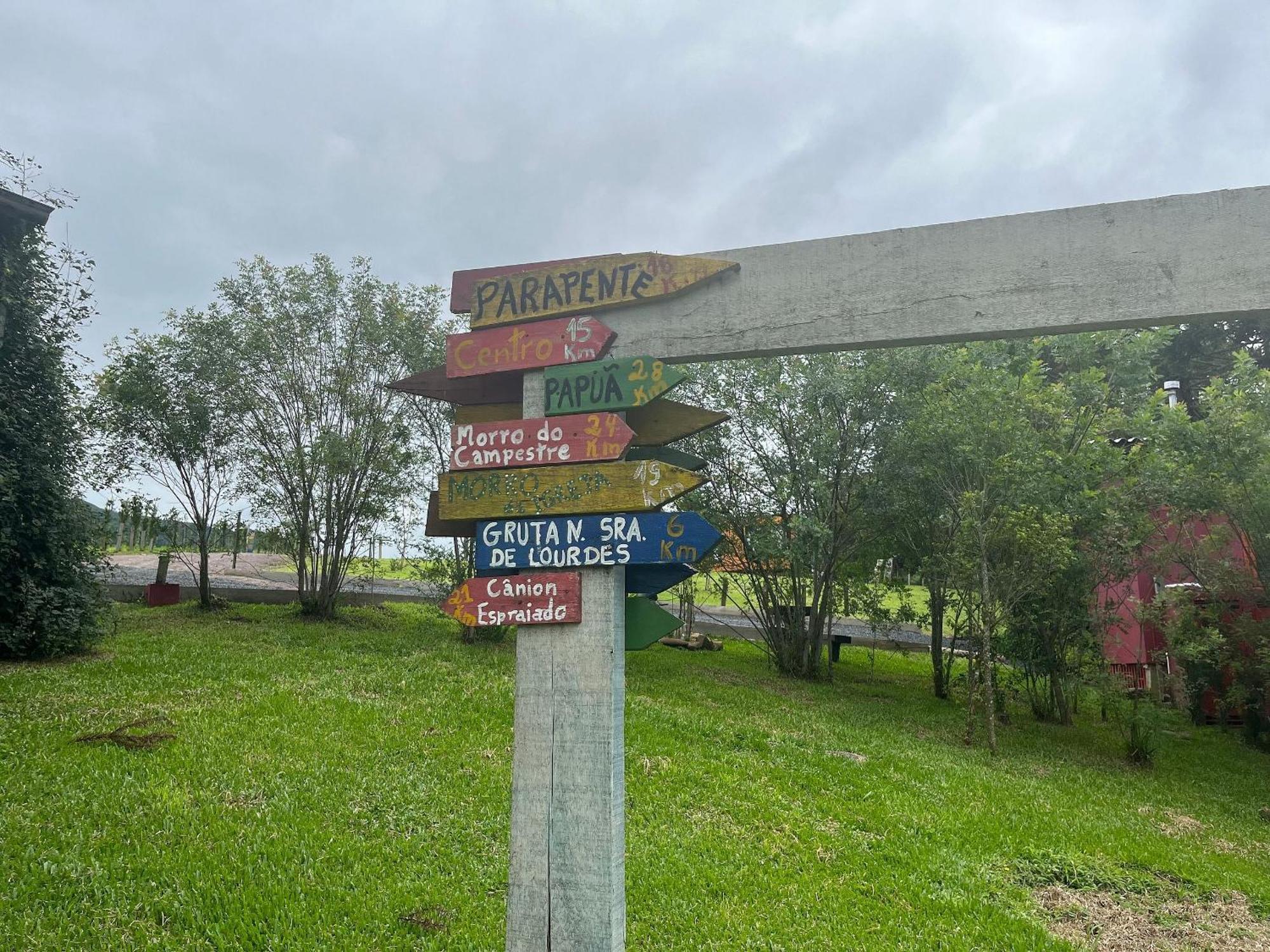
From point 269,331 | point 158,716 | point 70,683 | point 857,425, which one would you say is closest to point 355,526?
point 269,331

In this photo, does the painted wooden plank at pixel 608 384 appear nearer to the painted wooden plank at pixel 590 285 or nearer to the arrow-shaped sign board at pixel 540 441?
the arrow-shaped sign board at pixel 540 441

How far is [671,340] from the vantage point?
3.43 metres

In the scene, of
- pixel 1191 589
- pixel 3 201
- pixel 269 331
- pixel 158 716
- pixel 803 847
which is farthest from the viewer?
pixel 269 331

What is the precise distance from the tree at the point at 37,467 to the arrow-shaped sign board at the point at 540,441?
33.0ft

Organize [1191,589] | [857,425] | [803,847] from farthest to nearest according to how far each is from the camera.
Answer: [857,425]
[1191,589]
[803,847]

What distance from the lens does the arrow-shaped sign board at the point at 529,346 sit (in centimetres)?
341

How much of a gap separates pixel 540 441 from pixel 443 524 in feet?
1.96

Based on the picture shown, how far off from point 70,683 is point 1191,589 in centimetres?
1578

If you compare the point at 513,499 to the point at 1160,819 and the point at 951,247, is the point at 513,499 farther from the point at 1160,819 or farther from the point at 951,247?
the point at 1160,819

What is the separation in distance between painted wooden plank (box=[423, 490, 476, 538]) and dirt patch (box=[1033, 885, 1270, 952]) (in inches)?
183

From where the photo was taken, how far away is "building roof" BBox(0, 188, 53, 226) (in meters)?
11.0

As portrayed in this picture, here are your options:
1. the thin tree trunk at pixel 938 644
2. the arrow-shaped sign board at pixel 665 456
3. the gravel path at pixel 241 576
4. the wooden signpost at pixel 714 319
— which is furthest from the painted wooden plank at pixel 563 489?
the gravel path at pixel 241 576

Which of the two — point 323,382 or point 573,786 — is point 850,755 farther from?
point 323,382

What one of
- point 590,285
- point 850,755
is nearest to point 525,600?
point 590,285
